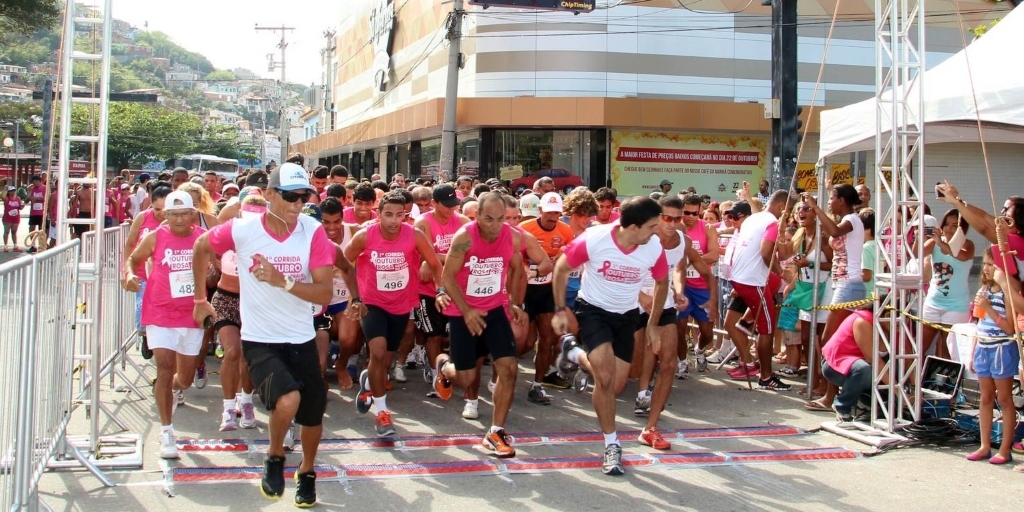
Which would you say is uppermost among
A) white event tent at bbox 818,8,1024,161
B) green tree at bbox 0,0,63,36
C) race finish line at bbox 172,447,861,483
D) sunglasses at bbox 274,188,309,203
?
green tree at bbox 0,0,63,36

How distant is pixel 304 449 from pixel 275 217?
1.35 metres

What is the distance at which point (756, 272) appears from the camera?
30.9 feet

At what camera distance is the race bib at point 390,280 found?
24.4ft

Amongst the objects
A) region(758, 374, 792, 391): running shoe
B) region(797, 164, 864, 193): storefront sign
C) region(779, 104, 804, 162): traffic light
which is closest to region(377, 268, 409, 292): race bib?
region(758, 374, 792, 391): running shoe

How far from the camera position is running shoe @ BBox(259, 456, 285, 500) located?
5.29 m

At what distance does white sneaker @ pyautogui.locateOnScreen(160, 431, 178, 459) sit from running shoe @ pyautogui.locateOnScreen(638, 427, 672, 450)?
10.9 feet

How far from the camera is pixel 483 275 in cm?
714

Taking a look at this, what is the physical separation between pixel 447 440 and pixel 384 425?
1.65 feet

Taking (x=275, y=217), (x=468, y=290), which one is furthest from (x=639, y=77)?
(x=275, y=217)

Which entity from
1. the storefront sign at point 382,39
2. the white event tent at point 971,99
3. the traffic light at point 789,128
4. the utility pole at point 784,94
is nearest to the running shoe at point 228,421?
the white event tent at point 971,99

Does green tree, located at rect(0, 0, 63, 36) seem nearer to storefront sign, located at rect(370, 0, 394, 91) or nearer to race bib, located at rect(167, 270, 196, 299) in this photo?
storefront sign, located at rect(370, 0, 394, 91)

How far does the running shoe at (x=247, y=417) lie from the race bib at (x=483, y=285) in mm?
1936

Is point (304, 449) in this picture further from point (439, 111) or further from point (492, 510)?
point (439, 111)

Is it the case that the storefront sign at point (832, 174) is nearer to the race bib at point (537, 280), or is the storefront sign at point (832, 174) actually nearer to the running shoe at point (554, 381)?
the running shoe at point (554, 381)
